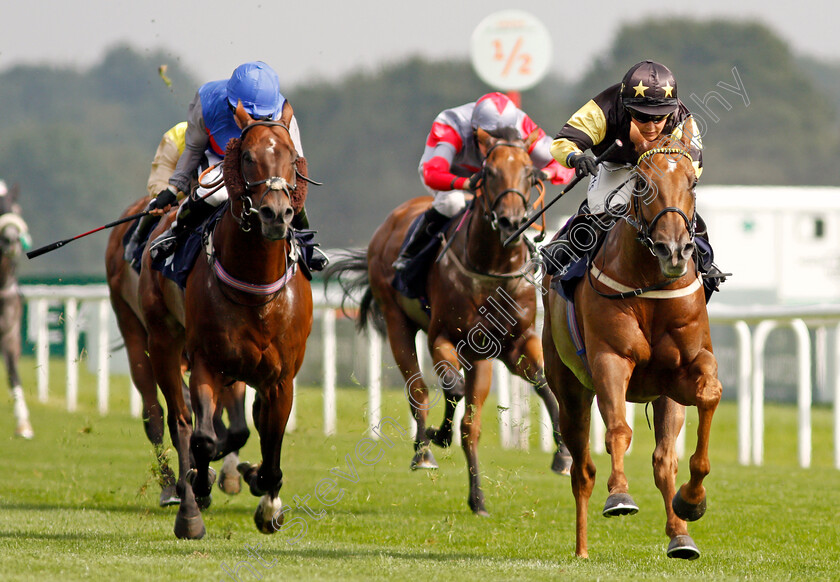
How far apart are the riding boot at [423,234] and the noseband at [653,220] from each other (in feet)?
8.88

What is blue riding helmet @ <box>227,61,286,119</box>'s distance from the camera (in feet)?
18.2

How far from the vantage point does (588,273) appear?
515 centimetres

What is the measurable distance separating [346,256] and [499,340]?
2492mm

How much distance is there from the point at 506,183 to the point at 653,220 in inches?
77.8

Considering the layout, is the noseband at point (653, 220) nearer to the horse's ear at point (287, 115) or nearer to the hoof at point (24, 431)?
the horse's ear at point (287, 115)

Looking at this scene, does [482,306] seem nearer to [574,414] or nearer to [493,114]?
[493,114]

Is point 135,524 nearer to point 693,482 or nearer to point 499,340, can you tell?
point 499,340

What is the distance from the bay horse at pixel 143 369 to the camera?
6.81m

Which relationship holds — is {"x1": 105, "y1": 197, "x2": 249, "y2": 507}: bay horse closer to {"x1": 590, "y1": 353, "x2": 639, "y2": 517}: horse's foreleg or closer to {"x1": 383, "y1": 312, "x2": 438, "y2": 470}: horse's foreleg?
{"x1": 383, "y1": 312, "x2": 438, "y2": 470}: horse's foreleg

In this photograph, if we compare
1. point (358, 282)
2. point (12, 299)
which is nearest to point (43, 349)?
point (12, 299)

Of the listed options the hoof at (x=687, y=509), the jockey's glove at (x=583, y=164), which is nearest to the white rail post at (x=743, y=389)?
the jockey's glove at (x=583, y=164)

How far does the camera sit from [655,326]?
15.9 ft

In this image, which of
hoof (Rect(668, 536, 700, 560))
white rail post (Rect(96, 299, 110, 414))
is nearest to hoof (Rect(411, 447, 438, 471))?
hoof (Rect(668, 536, 700, 560))

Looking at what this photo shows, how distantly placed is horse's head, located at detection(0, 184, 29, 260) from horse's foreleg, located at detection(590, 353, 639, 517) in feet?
24.3
